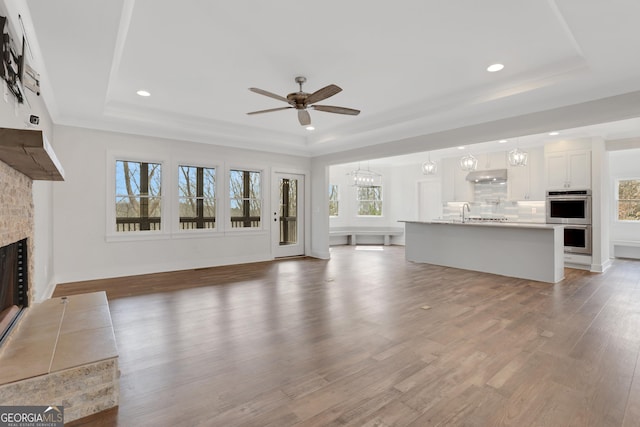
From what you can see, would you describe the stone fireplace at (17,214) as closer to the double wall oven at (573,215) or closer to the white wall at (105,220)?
the white wall at (105,220)

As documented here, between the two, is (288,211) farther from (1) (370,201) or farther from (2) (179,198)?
(1) (370,201)

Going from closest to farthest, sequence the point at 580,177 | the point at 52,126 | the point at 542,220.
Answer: the point at 52,126 → the point at 580,177 → the point at 542,220

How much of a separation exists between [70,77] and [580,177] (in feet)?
27.1

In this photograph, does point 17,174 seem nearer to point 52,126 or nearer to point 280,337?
point 280,337

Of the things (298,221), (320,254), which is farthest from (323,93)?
(320,254)

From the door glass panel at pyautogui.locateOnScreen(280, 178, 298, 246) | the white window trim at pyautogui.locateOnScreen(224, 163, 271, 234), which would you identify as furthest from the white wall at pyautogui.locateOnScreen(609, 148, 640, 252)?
the white window trim at pyautogui.locateOnScreen(224, 163, 271, 234)

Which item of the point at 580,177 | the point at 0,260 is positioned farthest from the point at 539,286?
the point at 0,260

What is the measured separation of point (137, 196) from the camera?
561 centimetres

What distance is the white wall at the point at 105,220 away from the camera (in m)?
4.89

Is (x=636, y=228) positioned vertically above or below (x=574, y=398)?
above

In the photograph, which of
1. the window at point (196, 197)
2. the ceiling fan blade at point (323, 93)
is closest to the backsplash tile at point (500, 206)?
the ceiling fan blade at point (323, 93)

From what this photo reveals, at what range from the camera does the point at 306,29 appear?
2.81 m

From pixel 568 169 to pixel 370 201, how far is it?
534 centimetres

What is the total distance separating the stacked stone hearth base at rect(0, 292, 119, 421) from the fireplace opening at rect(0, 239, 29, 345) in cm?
9
